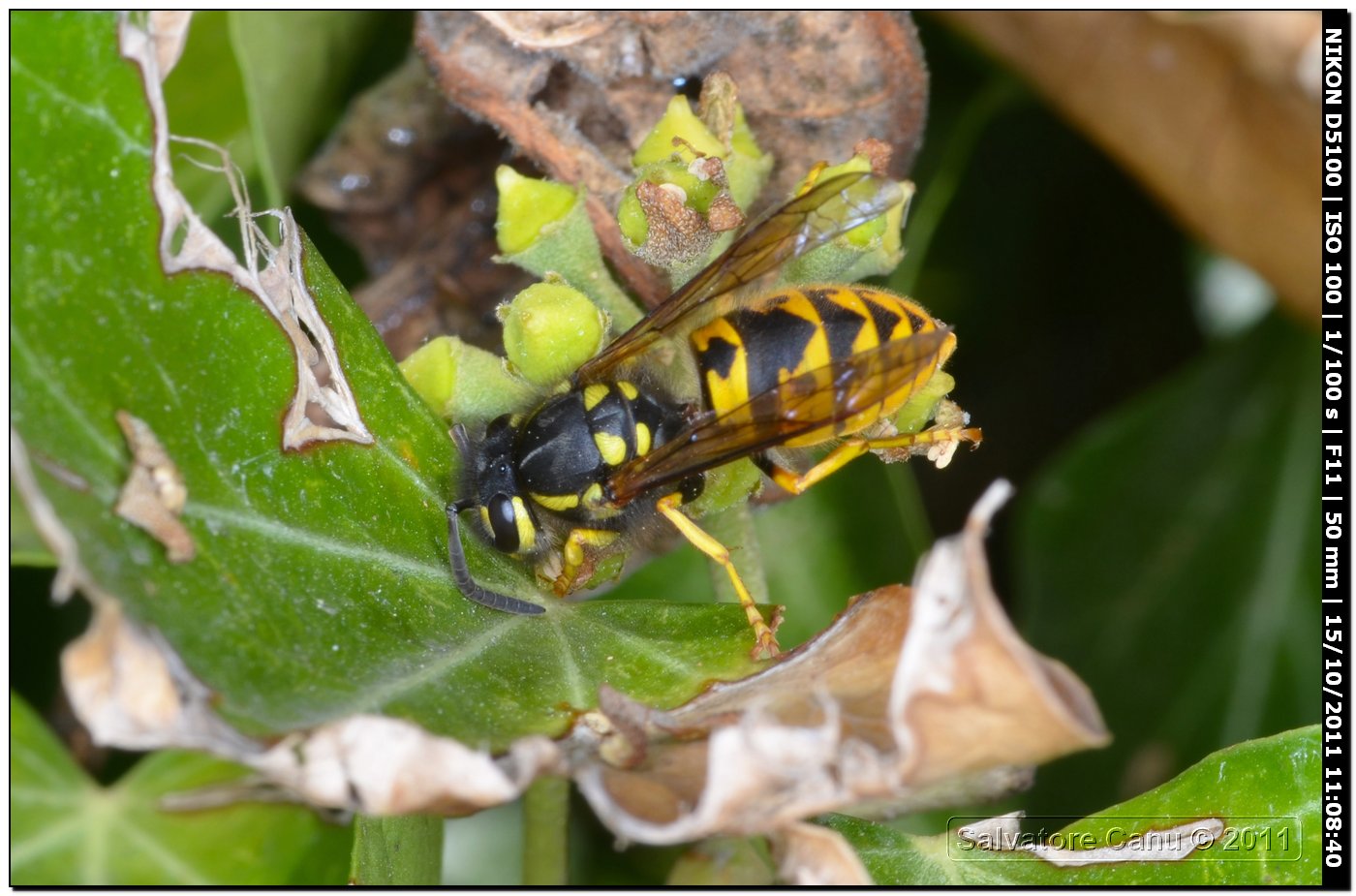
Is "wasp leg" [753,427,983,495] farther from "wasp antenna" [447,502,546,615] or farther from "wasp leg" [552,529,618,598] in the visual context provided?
"wasp antenna" [447,502,546,615]

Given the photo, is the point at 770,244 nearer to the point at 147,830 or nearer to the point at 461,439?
the point at 461,439

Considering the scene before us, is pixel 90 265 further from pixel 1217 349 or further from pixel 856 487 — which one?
pixel 1217 349

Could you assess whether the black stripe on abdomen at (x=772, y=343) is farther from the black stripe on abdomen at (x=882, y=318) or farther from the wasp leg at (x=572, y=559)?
the wasp leg at (x=572, y=559)

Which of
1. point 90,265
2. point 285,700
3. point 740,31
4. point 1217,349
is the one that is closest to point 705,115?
point 740,31

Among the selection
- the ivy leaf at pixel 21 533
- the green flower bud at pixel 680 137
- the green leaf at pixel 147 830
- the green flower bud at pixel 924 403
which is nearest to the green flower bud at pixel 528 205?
the green flower bud at pixel 680 137

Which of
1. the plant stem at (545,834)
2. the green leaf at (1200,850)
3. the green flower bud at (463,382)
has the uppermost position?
the green flower bud at (463,382)

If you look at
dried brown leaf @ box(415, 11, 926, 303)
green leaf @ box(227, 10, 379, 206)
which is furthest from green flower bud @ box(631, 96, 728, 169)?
green leaf @ box(227, 10, 379, 206)
